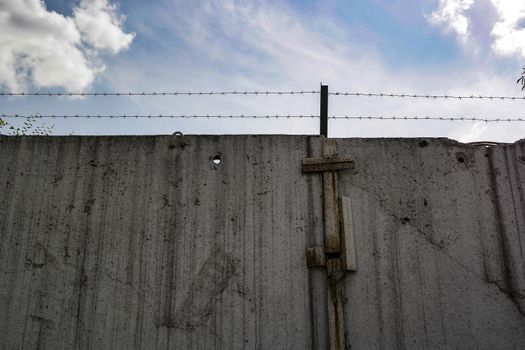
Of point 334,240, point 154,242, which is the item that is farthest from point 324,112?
point 154,242

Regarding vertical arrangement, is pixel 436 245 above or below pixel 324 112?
below

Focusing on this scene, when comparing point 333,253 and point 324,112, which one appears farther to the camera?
point 324,112

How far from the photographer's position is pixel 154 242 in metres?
3.67

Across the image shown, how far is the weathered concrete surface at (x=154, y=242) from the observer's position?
3.50 m

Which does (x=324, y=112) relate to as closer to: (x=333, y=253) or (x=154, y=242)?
(x=333, y=253)

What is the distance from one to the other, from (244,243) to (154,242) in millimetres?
747

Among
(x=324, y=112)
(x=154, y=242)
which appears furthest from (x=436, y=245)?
(x=154, y=242)

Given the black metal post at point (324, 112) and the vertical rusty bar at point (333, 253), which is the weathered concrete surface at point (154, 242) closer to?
the vertical rusty bar at point (333, 253)

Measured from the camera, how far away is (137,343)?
3.47 metres

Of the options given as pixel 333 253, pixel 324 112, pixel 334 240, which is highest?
pixel 324 112

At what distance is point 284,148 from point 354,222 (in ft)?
2.86

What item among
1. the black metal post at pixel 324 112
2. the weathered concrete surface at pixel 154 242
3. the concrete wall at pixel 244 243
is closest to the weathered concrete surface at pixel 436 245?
the concrete wall at pixel 244 243

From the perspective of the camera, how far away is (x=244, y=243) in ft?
12.0

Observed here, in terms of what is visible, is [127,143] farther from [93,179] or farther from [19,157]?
[19,157]
